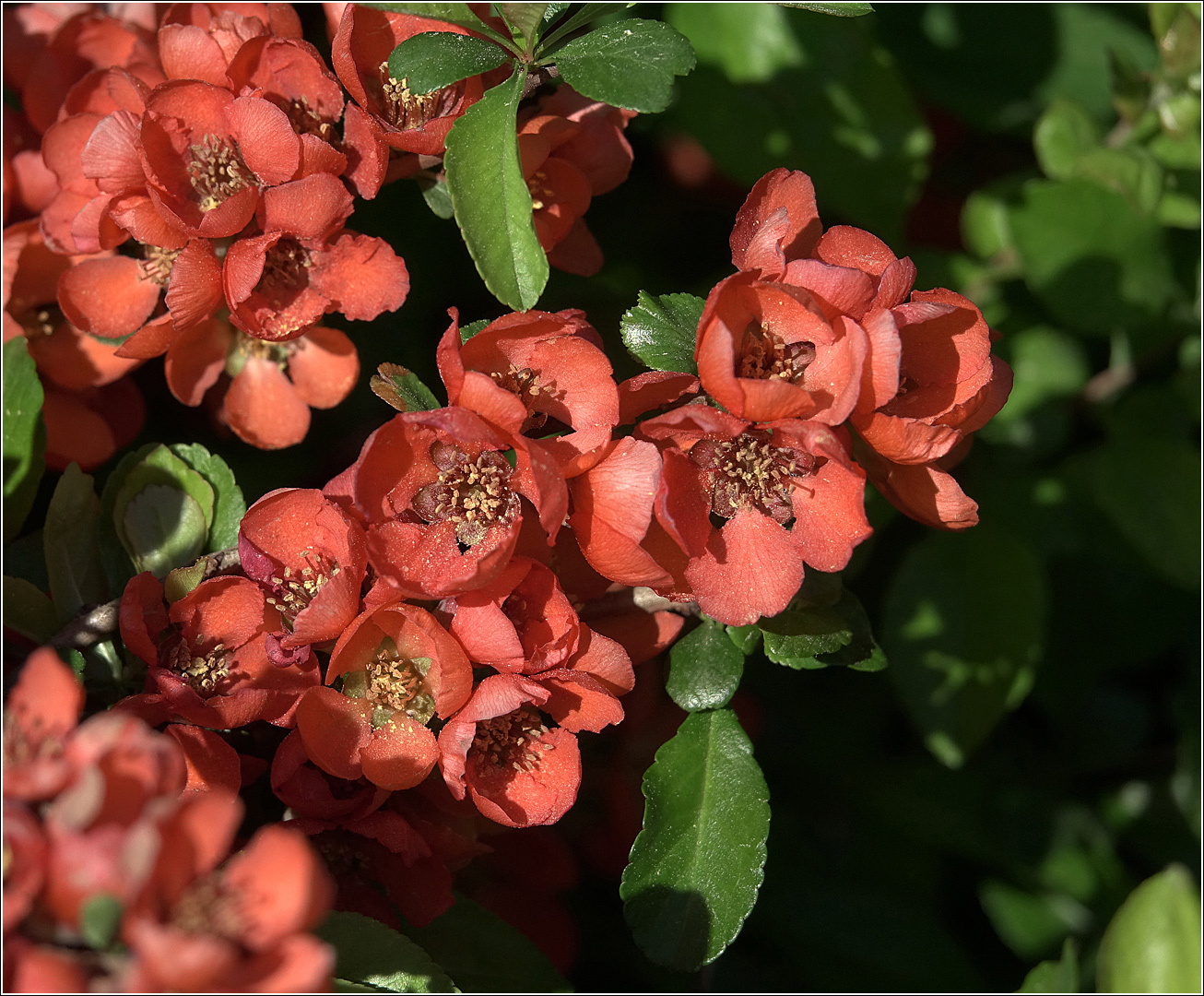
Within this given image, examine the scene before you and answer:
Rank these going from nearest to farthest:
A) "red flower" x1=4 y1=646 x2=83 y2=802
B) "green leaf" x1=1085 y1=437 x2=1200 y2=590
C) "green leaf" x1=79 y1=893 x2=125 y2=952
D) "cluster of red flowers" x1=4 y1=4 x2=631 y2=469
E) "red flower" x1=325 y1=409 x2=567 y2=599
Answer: "green leaf" x1=79 y1=893 x2=125 y2=952 → "red flower" x1=4 y1=646 x2=83 y2=802 → "red flower" x1=325 y1=409 x2=567 y2=599 → "cluster of red flowers" x1=4 y1=4 x2=631 y2=469 → "green leaf" x1=1085 y1=437 x2=1200 y2=590

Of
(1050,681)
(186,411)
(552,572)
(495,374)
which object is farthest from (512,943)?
(1050,681)

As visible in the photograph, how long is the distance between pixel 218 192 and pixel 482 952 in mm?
935

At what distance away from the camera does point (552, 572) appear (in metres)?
1.01

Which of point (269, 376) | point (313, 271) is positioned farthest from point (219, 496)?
point (313, 271)

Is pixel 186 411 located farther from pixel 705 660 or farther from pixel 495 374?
pixel 705 660

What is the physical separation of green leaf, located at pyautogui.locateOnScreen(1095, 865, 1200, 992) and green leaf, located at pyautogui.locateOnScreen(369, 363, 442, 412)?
1130mm

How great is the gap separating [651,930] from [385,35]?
3.41 feet

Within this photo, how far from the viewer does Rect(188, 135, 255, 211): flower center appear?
1.21 m

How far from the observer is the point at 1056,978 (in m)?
1.37

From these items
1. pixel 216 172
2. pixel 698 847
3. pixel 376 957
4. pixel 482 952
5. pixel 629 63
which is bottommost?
pixel 482 952

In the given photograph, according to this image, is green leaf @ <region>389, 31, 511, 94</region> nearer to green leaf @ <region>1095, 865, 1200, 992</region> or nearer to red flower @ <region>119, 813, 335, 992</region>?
red flower @ <region>119, 813, 335, 992</region>

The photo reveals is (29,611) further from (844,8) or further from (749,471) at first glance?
(844,8)

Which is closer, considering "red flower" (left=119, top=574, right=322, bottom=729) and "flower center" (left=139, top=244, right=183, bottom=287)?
"red flower" (left=119, top=574, right=322, bottom=729)

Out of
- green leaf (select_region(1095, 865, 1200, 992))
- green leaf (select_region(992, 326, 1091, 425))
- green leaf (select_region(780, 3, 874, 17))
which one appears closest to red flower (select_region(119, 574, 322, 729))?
green leaf (select_region(780, 3, 874, 17))
